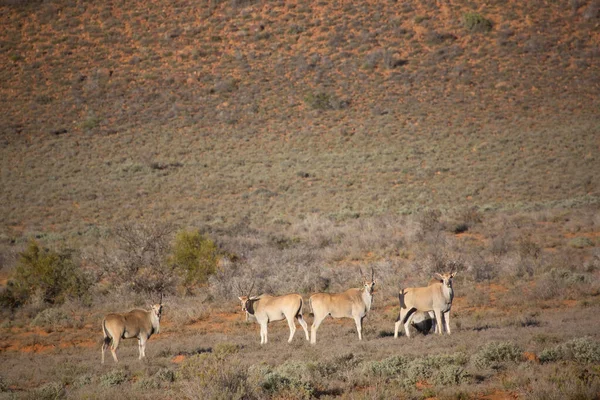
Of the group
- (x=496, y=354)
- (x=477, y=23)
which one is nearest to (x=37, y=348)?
(x=496, y=354)

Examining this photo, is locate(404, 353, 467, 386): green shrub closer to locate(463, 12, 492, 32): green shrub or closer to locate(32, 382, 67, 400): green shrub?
locate(32, 382, 67, 400): green shrub

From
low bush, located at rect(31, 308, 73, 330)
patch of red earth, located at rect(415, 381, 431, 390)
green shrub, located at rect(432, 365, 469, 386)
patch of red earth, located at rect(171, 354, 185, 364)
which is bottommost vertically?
patch of red earth, located at rect(415, 381, 431, 390)

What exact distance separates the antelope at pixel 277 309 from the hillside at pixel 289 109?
19.0 meters

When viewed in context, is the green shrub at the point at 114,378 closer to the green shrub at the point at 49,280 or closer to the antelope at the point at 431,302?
the antelope at the point at 431,302

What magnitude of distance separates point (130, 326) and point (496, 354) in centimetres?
735

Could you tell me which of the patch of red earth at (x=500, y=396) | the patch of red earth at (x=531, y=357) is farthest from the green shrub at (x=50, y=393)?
the patch of red earth at (x=531, y=357)

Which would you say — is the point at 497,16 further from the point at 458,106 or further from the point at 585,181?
the point at 585,181

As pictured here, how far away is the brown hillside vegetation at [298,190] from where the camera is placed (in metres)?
10.8

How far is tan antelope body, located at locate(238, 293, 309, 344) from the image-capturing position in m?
13.5

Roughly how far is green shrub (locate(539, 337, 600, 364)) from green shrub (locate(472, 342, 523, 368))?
1.41ft

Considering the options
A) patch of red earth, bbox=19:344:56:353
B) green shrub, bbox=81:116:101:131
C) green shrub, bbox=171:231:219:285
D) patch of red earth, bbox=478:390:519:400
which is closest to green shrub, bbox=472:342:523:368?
patch of red earth, bbox=478:390:519:400

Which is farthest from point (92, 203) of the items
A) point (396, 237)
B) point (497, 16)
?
point (497, 16)

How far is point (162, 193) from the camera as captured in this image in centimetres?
3978

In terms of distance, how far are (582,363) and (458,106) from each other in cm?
4279
